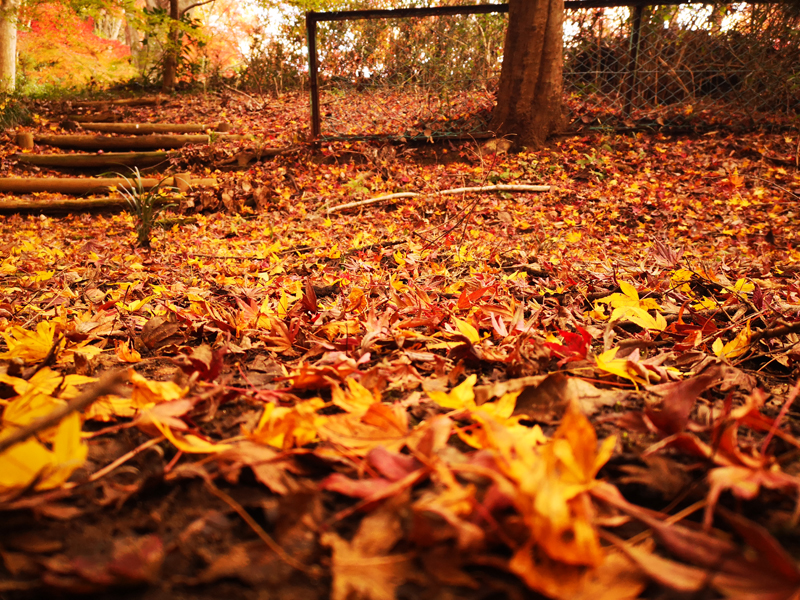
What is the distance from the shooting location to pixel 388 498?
1.56ft

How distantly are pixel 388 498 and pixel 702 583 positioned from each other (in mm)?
279

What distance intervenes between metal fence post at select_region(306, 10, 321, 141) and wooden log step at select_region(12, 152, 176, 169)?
1.96 metres

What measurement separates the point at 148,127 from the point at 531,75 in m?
5.99

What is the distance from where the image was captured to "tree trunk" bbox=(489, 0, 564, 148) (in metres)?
5.02

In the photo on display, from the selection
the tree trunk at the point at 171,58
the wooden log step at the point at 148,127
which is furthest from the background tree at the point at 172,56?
the wooden log step at the point at 148,127

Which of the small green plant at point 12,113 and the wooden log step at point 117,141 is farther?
the small green plant at point 12,113

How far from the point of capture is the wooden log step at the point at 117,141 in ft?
21.8

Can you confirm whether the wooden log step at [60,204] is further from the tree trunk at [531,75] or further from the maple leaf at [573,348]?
Answer: the maple leaf at [573,348]

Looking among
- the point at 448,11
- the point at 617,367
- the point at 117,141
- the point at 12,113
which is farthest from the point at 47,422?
the point at 12,113

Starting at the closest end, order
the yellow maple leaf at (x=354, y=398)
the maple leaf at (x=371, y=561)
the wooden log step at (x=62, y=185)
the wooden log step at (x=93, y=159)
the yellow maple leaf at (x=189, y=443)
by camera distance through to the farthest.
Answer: the maple leaf at (x=371, y=561)
the yellow maple leaf at (x=189, y=443)
the yellow maple leaf at (x=354, y=398)
the wooden log step at (x=62, y=185)
the wooden log step at (x=93, y=159)

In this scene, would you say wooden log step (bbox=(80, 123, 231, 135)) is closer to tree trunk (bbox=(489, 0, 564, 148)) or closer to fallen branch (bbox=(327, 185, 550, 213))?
fallen branch (bbox=(327, 185, 550, 213))

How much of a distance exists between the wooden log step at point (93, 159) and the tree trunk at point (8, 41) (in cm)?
482

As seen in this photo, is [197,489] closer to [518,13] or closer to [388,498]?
[388,498]

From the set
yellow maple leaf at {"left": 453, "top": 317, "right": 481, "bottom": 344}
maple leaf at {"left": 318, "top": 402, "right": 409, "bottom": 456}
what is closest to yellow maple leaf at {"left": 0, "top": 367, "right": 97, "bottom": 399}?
maple leaf at {"left": 318, "top": 402, "right": 409, "bottom": 456}
